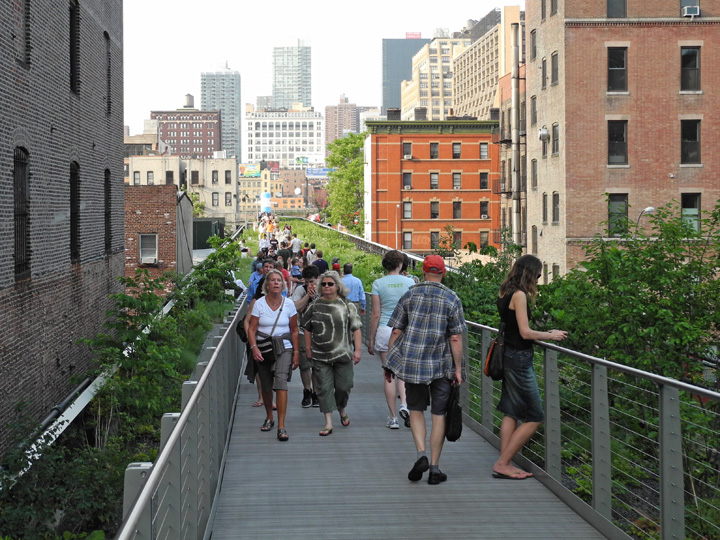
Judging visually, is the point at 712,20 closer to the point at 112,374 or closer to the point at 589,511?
the point at 112,374

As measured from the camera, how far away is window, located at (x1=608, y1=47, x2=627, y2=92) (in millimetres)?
45031

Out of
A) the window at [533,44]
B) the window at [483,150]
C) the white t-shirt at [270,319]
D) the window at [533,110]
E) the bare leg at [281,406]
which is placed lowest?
the bare leg at [281,406]

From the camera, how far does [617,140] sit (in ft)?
148

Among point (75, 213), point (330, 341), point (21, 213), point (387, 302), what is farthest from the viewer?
point (75, 213)

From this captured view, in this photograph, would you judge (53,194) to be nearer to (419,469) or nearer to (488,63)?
(419,469)

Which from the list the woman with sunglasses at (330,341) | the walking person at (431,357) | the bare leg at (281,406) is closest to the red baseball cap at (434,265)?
the walking person at (431,357)

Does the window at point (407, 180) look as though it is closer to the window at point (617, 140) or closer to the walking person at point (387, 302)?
the window at point (617, 140)

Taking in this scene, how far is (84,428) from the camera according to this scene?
1600 centimetres

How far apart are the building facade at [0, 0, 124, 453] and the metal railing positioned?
24.0ft

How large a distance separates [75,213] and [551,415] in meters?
14.9

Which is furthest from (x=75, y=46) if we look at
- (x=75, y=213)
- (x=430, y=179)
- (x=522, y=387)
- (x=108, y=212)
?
(x=430, y=179)

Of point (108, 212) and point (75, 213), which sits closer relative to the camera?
point (75, 213)

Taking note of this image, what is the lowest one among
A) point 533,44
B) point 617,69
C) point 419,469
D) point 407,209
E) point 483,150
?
point 419,469

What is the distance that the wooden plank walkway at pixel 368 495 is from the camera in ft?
22.6
